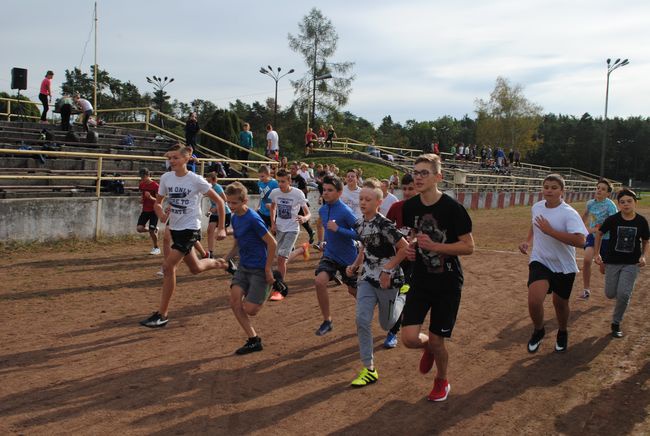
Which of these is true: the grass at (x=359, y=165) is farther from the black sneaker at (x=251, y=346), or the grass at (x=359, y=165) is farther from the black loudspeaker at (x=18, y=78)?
the black sneaker at (x=251, y=346)

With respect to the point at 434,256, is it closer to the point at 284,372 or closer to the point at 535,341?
the point at 284,372

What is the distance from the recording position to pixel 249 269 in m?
6.31

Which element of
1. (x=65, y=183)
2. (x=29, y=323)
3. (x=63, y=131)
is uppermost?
(x=63, y=131)

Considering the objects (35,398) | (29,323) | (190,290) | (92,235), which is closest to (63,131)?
(92,235)

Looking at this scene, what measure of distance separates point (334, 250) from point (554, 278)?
2.40 metres

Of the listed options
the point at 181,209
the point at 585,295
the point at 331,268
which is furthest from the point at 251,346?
the point at 585,295

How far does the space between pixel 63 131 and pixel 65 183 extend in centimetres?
512

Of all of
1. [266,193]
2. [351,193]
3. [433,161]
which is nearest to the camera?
[433,161]

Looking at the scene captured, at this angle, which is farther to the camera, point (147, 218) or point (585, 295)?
point (147, 218)

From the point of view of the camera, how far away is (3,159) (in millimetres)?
14781

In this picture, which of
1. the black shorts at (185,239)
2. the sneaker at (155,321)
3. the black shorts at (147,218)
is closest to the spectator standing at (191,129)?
the black shorts at (147,218)

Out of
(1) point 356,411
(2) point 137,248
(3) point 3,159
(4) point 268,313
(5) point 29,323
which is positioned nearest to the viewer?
(1) point 356,411

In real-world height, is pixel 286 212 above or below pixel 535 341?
above

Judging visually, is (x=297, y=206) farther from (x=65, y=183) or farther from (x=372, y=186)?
(x=65, y=183)
